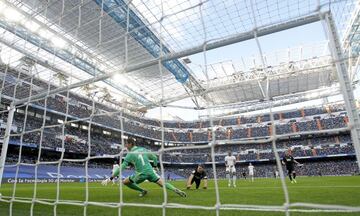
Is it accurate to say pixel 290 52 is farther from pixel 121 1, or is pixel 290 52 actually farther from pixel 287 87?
pixel 121 1

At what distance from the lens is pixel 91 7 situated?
6.41 metres

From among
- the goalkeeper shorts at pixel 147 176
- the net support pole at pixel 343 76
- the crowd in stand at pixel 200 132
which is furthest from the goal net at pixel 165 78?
the goalkeeper shorts at pixel 147 176

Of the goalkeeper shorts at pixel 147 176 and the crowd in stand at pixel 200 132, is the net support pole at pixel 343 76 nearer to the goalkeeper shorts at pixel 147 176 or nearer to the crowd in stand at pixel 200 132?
the goalkeeper shorts at pixel 147 176

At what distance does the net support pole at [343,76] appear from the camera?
2.05 metres

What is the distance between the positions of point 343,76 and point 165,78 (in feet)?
23.5

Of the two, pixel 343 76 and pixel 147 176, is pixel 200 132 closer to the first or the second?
pixel 147 176

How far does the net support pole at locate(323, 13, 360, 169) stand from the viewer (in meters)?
2.05

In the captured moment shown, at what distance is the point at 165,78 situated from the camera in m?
9.15

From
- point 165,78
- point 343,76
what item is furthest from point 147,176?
point 343,76

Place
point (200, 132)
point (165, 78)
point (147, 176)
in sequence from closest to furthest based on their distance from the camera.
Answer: point (147, 176) → point (165, 78) → point (200, 132)

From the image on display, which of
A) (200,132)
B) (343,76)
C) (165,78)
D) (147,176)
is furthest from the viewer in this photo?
(200,132)

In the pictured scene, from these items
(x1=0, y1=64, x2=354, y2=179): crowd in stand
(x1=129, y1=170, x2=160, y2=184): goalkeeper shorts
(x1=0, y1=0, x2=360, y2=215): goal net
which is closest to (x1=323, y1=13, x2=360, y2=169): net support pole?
(x1=0, y1=0, x2=360, y2=215): goal net

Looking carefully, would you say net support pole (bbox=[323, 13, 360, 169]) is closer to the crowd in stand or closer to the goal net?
the goal net

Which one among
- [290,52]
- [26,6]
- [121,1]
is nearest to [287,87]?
[290,52]
